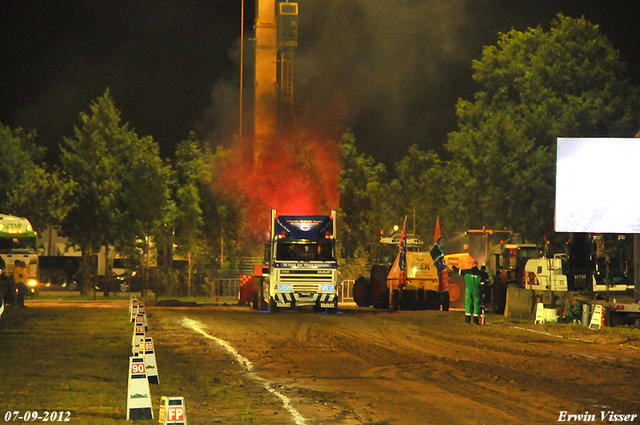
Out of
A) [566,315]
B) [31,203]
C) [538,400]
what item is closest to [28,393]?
[538,400]

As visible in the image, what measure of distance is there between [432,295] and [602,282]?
8.49 m

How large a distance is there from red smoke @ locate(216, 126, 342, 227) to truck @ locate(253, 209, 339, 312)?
596 inches

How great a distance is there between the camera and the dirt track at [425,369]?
1044 cm

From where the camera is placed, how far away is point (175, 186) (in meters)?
65.4

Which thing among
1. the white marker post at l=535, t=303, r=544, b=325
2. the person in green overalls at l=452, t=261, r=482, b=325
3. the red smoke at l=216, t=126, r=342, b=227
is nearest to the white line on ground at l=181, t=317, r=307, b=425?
the person in green overalls at l=452, t=261, r=482, b=325

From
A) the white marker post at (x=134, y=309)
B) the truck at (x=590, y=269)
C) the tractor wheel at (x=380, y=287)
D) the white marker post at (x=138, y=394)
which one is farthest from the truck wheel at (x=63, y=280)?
the white marker post at (x=138, y=394)

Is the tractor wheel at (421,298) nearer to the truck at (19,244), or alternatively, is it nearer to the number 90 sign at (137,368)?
the truck at (19,244)

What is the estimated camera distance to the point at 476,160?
54.7 m

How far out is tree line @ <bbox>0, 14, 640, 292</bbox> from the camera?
50.7 metres

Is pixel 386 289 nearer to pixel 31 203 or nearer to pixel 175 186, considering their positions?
pixel 31 203

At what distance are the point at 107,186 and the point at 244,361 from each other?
121 ft

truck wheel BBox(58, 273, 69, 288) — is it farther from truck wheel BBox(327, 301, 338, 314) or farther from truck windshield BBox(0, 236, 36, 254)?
truck wheel BBox(327, 301, 338, 314)

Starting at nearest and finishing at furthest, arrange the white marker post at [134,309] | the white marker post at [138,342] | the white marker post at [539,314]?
the white marker post at [138,342] < the white marker post at [134,309] < the white marker post at [539,314]

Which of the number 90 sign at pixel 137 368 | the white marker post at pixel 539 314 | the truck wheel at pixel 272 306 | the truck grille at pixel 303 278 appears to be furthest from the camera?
the truck wheel at pixel 272 306
